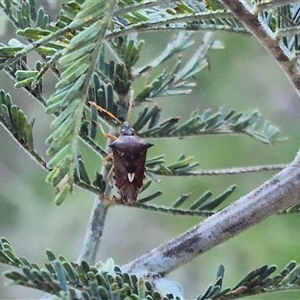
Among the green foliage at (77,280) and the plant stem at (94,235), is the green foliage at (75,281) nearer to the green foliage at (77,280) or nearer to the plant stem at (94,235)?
the green foliage at (77,280)

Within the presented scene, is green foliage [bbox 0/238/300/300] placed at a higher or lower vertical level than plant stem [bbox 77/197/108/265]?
higher

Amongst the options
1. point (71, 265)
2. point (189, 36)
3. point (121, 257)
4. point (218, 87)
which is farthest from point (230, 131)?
point (218, 87)

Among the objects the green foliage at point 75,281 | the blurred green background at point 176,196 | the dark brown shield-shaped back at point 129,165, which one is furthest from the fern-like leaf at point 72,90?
the blurred green background at point 176,196

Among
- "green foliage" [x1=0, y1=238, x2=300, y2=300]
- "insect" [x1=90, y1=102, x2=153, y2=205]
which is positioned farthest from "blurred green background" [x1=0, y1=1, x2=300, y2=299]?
"green foliage" [x1=0, y1=238, x2=300, y2=300]

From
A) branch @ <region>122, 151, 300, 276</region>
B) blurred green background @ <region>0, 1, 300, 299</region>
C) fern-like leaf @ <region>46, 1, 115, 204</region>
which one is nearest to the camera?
fern-like leaf @ <region>46, 1, 115, 204</region>

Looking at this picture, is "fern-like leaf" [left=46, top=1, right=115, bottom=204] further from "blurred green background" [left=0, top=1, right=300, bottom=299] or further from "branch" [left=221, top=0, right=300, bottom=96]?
"blurred green background" [left=0, top=1, right=300, bottom=299]
